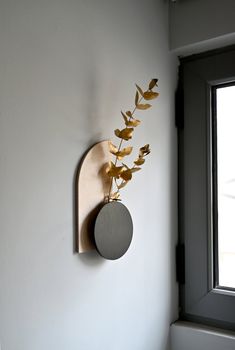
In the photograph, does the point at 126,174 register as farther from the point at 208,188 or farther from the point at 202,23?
the point at 202,23

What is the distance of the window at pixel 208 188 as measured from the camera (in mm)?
1228

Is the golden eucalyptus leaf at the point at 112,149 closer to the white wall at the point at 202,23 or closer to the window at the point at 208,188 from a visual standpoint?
the window at the point at 208,188

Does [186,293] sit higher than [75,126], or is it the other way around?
[75,126]

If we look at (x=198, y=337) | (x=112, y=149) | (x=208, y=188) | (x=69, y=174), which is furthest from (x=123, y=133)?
(x=198, y=337)

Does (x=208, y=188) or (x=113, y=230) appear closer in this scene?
(x=113, y=230)

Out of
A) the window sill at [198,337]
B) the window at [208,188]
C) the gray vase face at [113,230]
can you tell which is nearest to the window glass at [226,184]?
the window at [208,188]

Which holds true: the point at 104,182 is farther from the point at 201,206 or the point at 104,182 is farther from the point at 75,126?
the point at 201,206

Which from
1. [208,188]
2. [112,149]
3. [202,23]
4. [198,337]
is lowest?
[198,337]

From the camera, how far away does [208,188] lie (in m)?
1.26

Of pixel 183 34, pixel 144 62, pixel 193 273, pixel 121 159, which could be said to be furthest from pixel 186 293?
pixel 183 34

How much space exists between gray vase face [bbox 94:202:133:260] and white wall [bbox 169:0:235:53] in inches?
26.6

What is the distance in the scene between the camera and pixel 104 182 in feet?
3.13

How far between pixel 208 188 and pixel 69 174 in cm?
61

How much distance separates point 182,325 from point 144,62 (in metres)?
0.94
